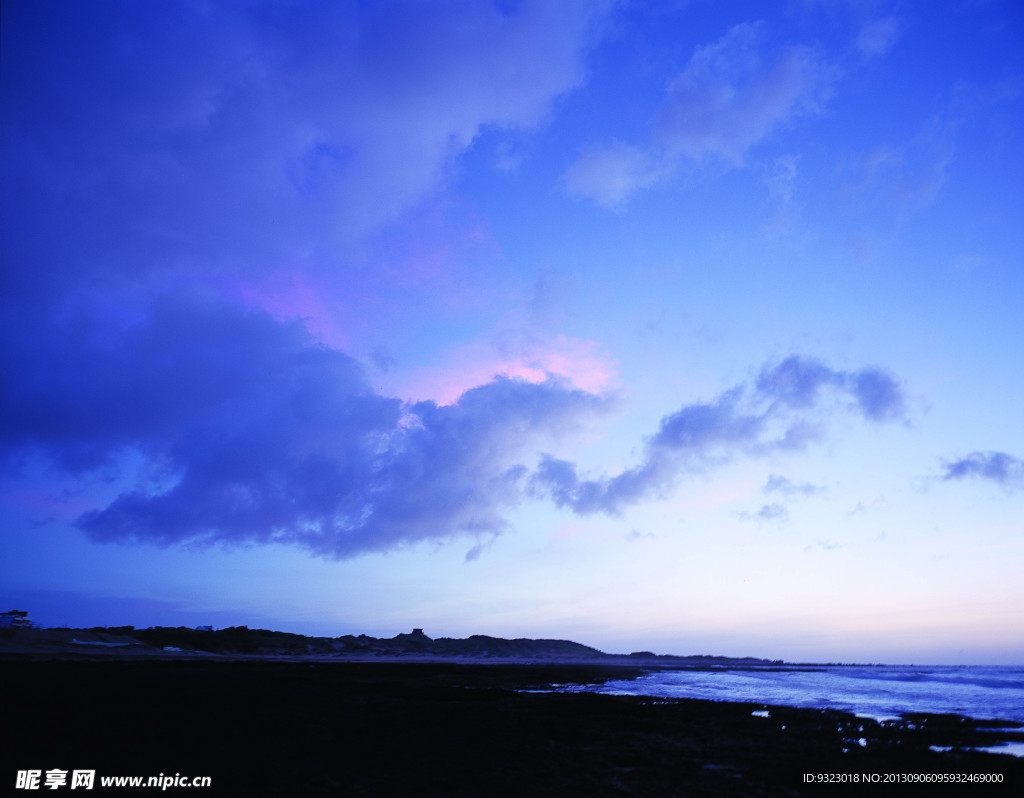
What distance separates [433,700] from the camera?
2938cm

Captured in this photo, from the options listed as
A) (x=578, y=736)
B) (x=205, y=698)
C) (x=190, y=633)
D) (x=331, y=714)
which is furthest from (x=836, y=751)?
(x=190, y=633)

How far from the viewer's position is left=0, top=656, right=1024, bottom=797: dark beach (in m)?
13.0

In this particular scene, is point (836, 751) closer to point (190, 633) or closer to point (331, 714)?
point (331, 714)

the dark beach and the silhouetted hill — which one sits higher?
the dark beach

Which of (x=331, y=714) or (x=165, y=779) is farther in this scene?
(x=331, y=714)

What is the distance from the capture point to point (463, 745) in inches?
689

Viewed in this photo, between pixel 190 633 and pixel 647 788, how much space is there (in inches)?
4455

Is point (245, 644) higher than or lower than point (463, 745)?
lower

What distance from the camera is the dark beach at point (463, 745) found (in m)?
13.0

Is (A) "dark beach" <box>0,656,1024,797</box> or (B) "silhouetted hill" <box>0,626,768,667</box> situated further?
(B) "silhouetted hill" <box>0,626,768,667</box>

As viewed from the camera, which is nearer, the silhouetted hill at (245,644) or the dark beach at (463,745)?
the dark beach at (463,745)

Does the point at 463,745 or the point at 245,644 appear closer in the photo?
the point at 463,745

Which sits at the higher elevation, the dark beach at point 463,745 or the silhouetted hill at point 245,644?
the dark beach at point 463,745

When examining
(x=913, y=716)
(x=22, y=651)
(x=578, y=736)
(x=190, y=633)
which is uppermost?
(x=578, y=736)
